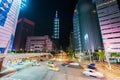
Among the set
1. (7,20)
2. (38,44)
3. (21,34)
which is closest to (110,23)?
(7,20)

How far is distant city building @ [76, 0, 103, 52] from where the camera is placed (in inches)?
4383

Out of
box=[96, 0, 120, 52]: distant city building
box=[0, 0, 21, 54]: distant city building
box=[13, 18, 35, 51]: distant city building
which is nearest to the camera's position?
box=[0, 0, 21, 54]: distant city building

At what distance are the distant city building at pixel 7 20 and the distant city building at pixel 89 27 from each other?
290 ft

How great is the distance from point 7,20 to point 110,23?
103793 mm

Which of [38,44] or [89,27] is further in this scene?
[38,44]

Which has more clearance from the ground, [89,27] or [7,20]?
[89,27]

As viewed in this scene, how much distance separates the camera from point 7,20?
43625 mm

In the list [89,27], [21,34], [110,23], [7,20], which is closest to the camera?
[7,20]

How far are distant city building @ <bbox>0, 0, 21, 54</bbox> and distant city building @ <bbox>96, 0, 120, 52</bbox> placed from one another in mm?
90819

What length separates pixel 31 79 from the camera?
17.9 m

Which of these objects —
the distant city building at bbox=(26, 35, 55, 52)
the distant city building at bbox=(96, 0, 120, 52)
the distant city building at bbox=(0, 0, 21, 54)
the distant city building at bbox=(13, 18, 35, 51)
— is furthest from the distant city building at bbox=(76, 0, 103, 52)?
the distant city building at bbox=(13, 18, 35, 51)

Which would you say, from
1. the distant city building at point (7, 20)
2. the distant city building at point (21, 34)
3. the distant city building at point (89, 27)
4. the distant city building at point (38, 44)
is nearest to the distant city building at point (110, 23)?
the distant city building at point (89, 27)

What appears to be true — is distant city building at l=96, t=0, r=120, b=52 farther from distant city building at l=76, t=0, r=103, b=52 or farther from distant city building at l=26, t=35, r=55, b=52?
distant city building at l=26, t=35, r=55, b=52

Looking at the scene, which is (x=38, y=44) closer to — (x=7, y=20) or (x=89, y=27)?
(x=89, y=27)
